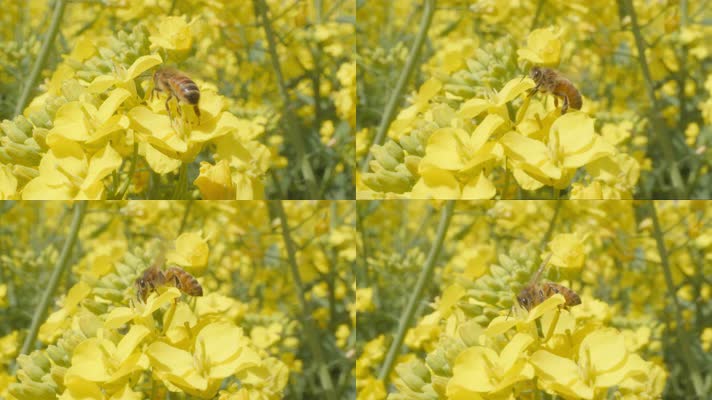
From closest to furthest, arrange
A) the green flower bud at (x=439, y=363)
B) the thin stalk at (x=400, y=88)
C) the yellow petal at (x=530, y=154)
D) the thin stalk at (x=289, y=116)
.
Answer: the yellow petal at (x=530, y=154) → the green flower bud at (x=439, y=363) → the thin stalk at (x=400, y=88) → the thin stalk at (x=289, y=116)

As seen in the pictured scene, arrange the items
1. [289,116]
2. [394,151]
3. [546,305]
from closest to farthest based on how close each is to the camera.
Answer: [546,305] < [394,151] < [289,116]

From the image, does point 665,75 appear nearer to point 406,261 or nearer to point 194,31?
point 406,261

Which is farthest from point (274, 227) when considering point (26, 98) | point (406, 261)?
point (26, 98)

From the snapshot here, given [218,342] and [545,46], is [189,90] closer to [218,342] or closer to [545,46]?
[218,342]

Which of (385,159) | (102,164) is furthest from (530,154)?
(102,164)

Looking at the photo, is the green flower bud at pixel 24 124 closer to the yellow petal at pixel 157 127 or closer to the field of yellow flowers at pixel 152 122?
the field of yellow flowers at pixel 152 122

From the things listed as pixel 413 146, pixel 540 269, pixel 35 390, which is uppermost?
pixel 413 146

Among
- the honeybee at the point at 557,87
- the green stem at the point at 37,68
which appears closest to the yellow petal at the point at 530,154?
the honeybee at the point at 557,87
